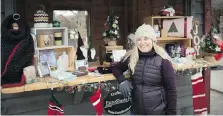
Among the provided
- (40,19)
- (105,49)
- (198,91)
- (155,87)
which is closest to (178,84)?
(198,91)

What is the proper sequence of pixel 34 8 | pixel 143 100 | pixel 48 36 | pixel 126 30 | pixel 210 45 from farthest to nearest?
pixel 126 30 → pixel 34 8 → pixel 210 45 → pixel 48 36 → pixel 143 100

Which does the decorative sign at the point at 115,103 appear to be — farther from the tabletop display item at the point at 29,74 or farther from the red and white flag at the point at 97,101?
the tabletop display item at the point at 29,74

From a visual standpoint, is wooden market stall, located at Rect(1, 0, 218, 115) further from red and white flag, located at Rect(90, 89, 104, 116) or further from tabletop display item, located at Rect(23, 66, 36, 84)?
red and white flag, located at Rect(90, 89, 104, 116)

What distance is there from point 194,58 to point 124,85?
4.58 ft

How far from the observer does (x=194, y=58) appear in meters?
3.31

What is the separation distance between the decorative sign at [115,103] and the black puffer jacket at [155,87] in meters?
0.78

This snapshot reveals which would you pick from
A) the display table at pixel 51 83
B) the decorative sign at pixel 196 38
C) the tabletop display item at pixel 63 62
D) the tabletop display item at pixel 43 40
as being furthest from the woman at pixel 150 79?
the decorative sign at pixel 196 38

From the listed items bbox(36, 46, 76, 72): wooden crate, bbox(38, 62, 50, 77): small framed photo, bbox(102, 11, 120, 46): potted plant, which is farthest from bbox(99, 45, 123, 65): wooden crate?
bbox(38, 62, 50, 77): small framed photo

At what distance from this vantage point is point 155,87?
7.11ft

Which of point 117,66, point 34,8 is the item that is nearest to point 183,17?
point 117,66

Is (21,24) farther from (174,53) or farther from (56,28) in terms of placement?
(174,53)

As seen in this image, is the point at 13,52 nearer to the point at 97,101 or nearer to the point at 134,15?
the point at 97,101

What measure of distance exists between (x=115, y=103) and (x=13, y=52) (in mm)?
1333

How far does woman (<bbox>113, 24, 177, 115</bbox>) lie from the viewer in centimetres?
215
